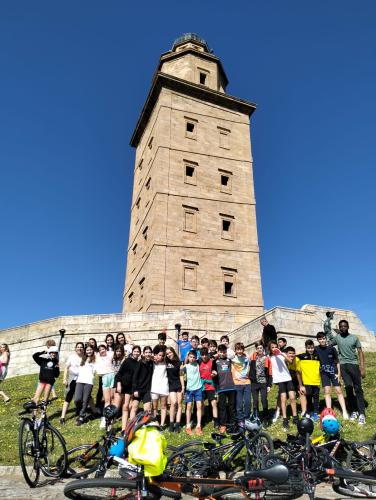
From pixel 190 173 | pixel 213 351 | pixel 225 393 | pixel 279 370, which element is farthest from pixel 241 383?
pixel 190 173

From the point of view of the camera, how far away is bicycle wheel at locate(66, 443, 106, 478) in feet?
21.1

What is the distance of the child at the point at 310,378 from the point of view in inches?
372

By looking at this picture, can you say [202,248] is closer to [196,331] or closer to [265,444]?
[196,331]

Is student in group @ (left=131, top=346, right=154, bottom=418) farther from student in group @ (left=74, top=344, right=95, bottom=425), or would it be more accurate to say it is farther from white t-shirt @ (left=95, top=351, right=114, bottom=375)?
student in group @ (left=74, top=344, right=95, bottom=425)

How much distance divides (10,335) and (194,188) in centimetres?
1654

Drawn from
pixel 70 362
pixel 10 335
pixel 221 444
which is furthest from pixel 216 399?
pixel 10 335

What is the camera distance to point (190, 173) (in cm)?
3181

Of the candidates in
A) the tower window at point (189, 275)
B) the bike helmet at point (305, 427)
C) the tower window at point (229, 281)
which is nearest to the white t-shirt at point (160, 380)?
the bike helmet at point (305, 427)

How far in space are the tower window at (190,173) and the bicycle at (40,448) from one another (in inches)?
1013

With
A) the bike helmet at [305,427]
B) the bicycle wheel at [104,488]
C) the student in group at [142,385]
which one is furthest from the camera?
the student in group at [142,385]

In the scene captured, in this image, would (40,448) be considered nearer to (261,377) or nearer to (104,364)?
(104,364)

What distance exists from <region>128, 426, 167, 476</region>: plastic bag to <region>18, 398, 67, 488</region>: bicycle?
8.58 ft

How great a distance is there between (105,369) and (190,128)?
2660 centimetres

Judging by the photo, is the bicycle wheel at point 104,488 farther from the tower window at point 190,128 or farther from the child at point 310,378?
the tower window at point 190,128
